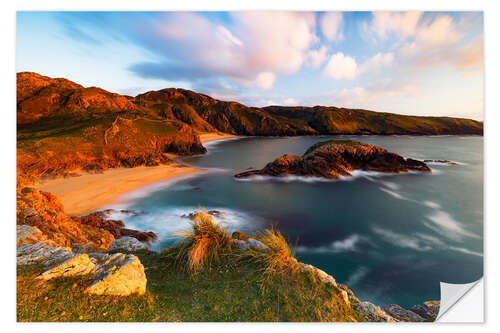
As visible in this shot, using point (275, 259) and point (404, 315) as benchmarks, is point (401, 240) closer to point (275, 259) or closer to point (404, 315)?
point (404, 315)

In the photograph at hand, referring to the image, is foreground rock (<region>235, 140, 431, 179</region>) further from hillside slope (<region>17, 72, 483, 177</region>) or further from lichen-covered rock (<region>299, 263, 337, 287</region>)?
lichen-covered rock (<region>299, 263, 337, 287</region>)

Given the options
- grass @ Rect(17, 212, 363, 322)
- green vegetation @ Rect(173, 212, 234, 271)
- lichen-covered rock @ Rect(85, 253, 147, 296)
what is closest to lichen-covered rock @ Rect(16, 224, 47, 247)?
grass @ Rect(17, 212, 363, 322)

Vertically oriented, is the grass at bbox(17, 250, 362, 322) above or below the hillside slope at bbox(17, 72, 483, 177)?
below

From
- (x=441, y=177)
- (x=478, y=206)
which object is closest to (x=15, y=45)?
(x=478, y=206)

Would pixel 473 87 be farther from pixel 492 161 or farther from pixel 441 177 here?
pixel 441 177

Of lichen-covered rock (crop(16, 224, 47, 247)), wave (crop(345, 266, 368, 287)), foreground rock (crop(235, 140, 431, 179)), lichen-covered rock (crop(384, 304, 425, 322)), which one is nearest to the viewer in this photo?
lichen-covered rock (crop(16, 224, 47, 247))

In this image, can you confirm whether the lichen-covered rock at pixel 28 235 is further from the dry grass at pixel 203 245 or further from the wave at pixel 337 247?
the wave at pixel 337 247
